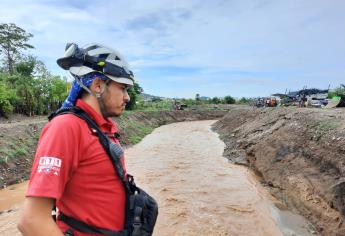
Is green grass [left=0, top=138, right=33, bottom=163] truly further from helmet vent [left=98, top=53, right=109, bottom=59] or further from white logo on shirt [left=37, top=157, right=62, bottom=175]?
white logo on shirt [left=37, top=157, right=62, bottom=175]

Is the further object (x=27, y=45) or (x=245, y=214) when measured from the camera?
(x=27, y=45)

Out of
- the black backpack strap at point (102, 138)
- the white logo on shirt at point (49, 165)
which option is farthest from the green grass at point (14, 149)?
the white logo on shirt at point (49, 165)

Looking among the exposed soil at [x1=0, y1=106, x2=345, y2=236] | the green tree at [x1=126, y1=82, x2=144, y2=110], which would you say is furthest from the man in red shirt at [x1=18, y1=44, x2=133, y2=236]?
the green tree at [x1=126, y1=82, x2=144, y2=110]

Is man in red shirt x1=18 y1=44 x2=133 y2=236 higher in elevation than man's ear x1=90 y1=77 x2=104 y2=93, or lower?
lower

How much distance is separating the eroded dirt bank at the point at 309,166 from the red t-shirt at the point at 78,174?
5303 mm

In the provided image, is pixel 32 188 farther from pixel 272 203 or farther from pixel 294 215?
pixel 272 203

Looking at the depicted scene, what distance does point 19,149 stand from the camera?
1078 cm

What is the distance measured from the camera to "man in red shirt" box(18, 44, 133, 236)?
4.91 feet

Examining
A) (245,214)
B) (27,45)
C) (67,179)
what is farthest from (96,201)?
(27,45)

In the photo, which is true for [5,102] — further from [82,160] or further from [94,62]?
[82,160]

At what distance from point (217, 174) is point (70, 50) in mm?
10230

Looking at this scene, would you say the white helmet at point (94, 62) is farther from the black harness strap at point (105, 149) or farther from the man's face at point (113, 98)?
the black harness strap at point (105, 149)

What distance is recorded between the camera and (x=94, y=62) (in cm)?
185

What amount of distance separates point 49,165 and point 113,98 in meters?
0.54
